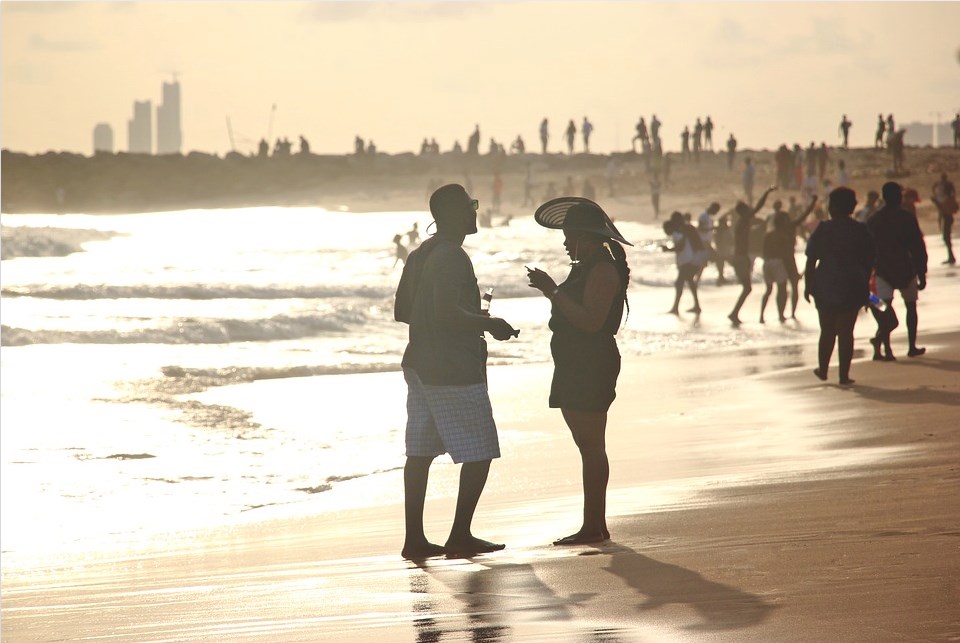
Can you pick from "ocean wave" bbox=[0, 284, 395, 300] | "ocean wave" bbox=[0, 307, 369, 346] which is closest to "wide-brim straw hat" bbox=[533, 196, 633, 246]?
"ocean wave" bbox=[0, 307, 369, 346]

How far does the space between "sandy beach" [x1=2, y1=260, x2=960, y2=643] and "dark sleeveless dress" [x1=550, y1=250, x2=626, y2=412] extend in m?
0.62

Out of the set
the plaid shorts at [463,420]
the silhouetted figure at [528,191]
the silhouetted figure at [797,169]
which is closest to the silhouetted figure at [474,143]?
the silhouetted figure at [528,191]

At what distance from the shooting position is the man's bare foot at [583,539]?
5748 mm

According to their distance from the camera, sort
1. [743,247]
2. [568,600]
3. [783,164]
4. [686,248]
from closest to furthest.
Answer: [568,600] → [743,247] → [686,248] → [783,164]

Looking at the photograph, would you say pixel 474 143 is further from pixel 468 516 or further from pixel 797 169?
pixel 468 516

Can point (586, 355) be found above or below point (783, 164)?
below

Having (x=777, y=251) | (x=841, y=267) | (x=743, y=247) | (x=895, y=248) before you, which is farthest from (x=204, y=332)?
(x=841, y=267)

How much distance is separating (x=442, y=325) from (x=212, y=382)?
952cm

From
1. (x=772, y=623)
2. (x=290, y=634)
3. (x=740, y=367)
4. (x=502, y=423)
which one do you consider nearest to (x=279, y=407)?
(x=502, y=423)

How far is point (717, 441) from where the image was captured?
29.0ft

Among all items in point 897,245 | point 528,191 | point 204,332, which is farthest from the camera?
point 528,191

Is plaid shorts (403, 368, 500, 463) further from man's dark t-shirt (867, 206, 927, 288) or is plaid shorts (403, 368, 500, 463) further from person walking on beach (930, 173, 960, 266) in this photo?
person walking on beach (930, 173, 960, 266)

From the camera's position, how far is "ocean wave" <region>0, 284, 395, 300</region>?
2973cm

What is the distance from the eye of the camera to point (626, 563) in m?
5.26
